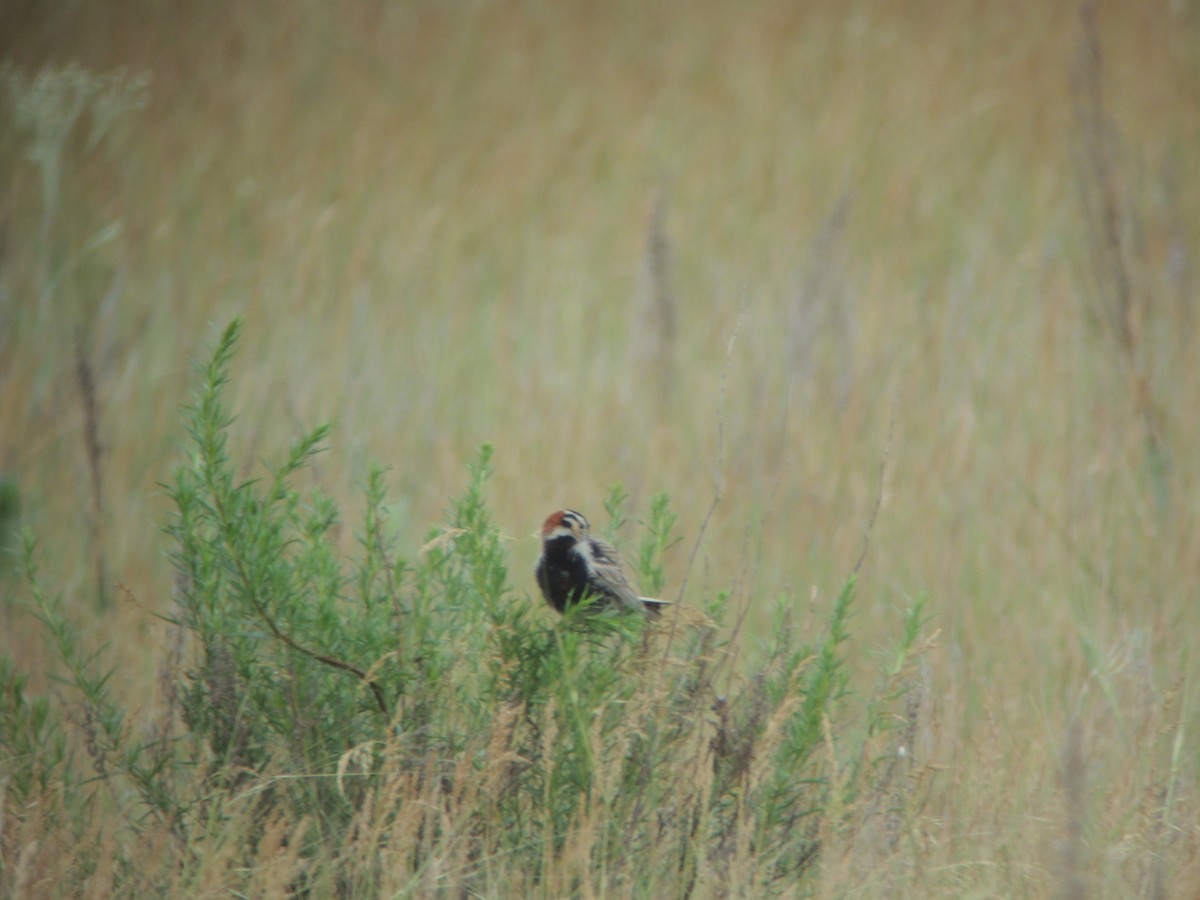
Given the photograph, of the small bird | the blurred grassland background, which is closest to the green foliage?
the small bird

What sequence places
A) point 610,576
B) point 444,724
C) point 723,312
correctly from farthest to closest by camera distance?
point 723,312 < point 444,724 < point 610,576

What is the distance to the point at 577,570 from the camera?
78.0 inches

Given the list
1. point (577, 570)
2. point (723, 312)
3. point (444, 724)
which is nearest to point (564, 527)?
point (577, 570)

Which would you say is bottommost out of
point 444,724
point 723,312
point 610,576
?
point 444,724

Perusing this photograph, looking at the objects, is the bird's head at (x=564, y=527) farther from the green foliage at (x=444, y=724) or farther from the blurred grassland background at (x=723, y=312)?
the blurred grassland background at (x=723, y=312)

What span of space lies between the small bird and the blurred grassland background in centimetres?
33

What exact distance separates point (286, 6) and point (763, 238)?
3.38m

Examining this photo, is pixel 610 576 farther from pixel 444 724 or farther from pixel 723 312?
pixel 723 312

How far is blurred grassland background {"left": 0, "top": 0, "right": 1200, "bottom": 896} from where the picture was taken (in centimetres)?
312

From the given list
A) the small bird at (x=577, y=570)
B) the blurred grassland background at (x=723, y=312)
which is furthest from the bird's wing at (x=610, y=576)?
the blurred grassland background at (x=723, y=312)

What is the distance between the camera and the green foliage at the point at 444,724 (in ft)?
6.59

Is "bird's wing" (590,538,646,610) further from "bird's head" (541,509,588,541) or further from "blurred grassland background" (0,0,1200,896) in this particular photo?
"blurred grassland background" (0,0,1200,896)

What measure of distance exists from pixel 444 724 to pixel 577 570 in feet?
1.65

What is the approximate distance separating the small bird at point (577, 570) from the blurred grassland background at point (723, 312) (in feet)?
1.10
